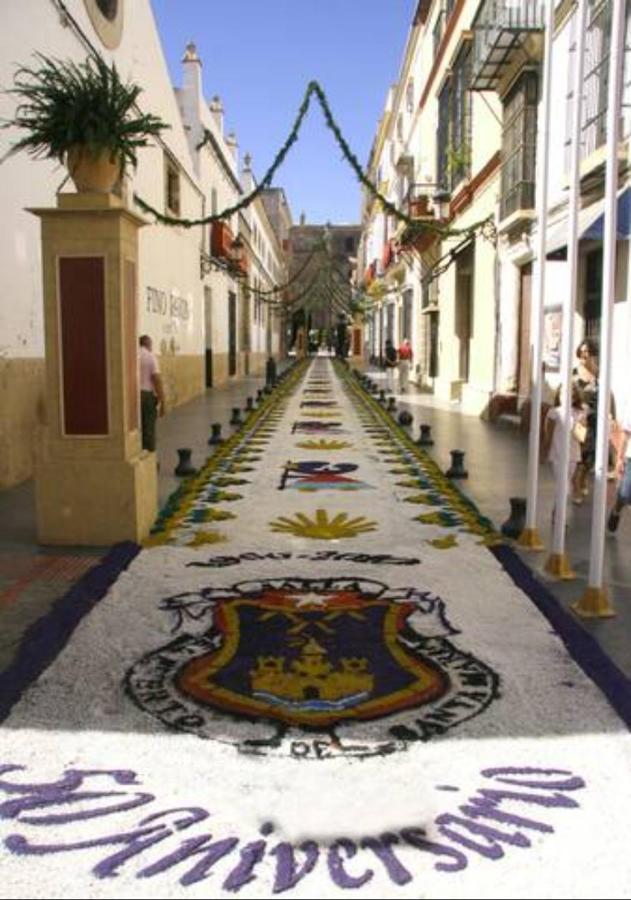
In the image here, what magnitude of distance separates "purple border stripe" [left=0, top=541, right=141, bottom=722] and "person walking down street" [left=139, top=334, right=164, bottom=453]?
333 cm

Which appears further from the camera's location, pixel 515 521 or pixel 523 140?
pixel 523 140

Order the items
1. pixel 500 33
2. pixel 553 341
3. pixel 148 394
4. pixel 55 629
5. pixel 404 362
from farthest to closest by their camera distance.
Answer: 1. pixel 404 362
2. pixel 553 341
3. pixel 500 33
4. pixel 148 394
5. pixel 55 629

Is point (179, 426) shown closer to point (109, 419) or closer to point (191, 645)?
point (109, 419)

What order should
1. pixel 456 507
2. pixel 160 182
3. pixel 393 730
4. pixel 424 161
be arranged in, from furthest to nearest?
pixel 424 161 → pixel 160 182 → pixel 456 507 → pixel 393 730

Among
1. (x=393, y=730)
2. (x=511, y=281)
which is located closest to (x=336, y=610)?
(x=393, y=730)

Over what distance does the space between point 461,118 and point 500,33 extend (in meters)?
6.73

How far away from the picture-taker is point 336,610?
4902 millimetres

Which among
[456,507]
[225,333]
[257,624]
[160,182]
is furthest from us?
[225,333]

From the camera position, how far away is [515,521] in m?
6.82

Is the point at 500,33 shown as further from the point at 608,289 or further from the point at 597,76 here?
the point at 608,289

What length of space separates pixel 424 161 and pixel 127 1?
14.4m

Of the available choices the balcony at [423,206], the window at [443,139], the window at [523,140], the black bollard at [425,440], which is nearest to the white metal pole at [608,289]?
the black bollard at [425,440]

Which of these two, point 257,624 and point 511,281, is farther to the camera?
point 511,281

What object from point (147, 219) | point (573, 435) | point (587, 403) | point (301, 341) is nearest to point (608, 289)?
point (573, 435)
